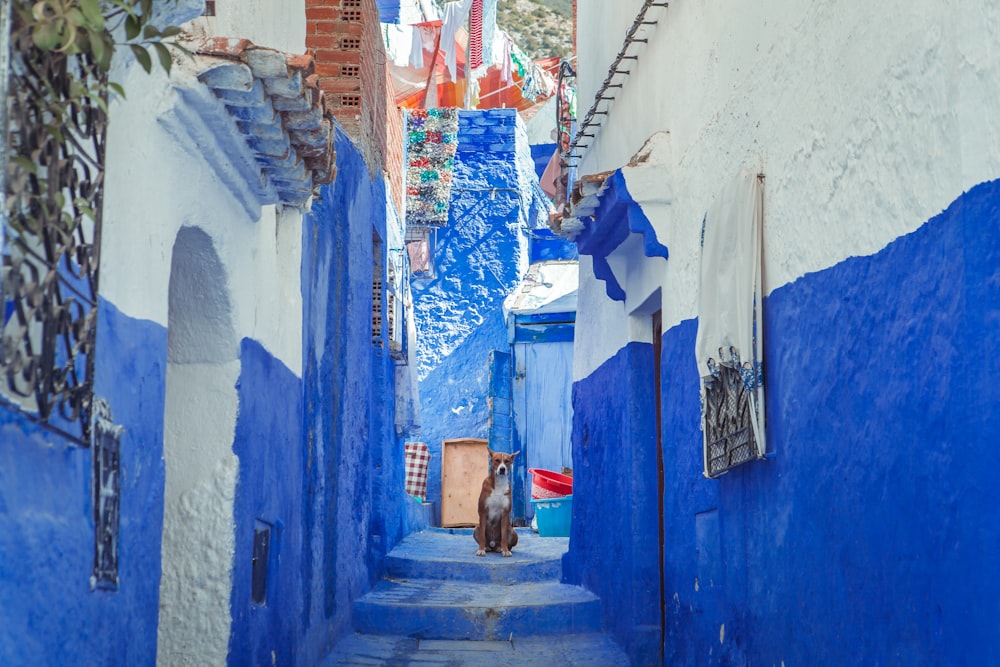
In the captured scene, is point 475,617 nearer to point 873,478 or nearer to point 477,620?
point 477,620

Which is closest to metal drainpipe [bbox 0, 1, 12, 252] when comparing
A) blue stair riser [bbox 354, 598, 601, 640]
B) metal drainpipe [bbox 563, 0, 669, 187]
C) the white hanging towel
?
the white hanging towel

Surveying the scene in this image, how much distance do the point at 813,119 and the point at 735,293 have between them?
3.37 ft

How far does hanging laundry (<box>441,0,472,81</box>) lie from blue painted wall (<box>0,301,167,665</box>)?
17.0 metres

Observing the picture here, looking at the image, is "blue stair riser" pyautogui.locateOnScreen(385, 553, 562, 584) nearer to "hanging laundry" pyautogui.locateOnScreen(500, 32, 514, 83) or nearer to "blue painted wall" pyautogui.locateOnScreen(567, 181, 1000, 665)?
"blue painted wall" pyautogui.locateOnScreen(567, 181, 1000, 665)

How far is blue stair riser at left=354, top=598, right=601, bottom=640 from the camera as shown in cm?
880

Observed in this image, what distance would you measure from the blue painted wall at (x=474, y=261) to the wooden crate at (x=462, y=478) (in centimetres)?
132

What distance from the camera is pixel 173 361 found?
17.7 ft

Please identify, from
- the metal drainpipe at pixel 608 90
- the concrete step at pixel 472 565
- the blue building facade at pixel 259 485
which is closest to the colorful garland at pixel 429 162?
the blue building facade at pixel 259 485

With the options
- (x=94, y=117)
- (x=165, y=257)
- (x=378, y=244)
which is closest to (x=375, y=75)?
(x=378, y=244)

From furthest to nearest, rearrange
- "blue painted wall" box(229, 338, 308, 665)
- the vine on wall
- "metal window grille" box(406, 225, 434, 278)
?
1. "metal window grille" box(406, 225, 434, 278)
2. "blue painted wall" box(229, 338, 308, 665)
3. the vine on wall

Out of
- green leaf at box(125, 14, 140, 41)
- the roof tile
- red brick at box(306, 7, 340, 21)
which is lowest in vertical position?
green leaf at box(125, 14, 140, 41)

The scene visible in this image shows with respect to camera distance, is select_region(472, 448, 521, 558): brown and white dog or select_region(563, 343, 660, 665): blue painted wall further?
select_region(472, 448, 521, 558): brown and white dog

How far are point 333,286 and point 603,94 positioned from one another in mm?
2432

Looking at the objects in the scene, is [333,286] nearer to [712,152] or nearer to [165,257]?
[712,152]
